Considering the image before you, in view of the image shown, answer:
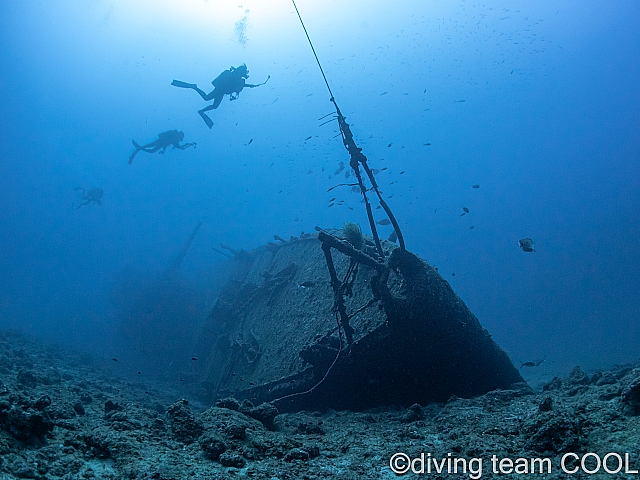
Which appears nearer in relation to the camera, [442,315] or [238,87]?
[442,315]

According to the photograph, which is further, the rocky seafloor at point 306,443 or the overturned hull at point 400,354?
the overturned hull at point 400,354

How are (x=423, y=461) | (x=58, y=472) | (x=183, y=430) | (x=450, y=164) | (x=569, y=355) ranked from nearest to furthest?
(x=58, y=472), (x=423, y=461), (x=183, y=430), (x=569, y=355), (x=450, y=164)

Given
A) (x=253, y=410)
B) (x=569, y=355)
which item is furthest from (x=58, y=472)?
(x=569, y=355)

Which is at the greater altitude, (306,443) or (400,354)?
(400,354)

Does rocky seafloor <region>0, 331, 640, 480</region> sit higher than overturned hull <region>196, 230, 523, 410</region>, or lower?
lower

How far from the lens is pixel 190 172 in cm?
17012

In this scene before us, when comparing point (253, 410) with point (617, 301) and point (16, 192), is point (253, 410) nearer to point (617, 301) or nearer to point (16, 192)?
point (617, 301)

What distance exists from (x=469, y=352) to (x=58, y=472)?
225 inches

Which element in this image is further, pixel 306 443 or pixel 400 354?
pixel 400 354

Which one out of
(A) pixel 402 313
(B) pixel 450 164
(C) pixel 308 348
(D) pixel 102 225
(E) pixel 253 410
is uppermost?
(B) pixel 450 164

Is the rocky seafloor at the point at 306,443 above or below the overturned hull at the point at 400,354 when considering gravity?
below

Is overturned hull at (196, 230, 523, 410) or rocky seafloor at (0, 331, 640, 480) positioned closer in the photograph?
rocky seafloor at (0, 331, 640, 480)

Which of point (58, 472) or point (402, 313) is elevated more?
point (402, 313)

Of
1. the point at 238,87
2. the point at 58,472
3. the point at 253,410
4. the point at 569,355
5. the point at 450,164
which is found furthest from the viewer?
the point at 450,164
